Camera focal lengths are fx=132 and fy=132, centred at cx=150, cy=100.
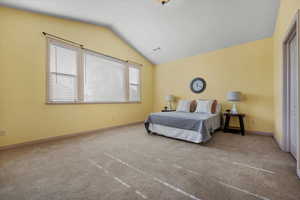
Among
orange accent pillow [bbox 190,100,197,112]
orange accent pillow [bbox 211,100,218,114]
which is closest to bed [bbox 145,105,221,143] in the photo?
orange accent pillow [bbox 211,100,218,114]

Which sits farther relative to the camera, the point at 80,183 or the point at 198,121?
the point at 198,121

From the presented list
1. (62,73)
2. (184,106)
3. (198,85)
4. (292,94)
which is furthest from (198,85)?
(62,73)

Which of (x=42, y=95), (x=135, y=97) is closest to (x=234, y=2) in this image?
(x=135, y=97)

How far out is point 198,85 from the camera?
15.5 ft

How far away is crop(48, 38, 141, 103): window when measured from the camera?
320cm

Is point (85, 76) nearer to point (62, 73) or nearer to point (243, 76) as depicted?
point (62, 73)

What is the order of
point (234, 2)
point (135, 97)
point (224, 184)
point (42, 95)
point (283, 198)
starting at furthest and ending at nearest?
point (135, 97) < point (42, 95) < point (234, 2) < point (224, 184) < point (283, 198)

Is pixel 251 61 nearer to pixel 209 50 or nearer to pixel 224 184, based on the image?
pixel 209 50

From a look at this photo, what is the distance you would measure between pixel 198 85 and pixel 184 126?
2243mm

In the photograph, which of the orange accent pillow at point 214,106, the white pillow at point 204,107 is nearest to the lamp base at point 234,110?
the orange accent pillow at point 214,106

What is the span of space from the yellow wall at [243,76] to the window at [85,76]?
7.47 ft

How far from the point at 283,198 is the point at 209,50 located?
13.6ft

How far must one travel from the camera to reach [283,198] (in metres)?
1.28

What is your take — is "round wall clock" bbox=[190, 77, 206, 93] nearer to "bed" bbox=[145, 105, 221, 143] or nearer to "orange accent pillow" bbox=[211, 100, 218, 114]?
"orange accent pillow" bbox=[211, 100, 218, 114]
